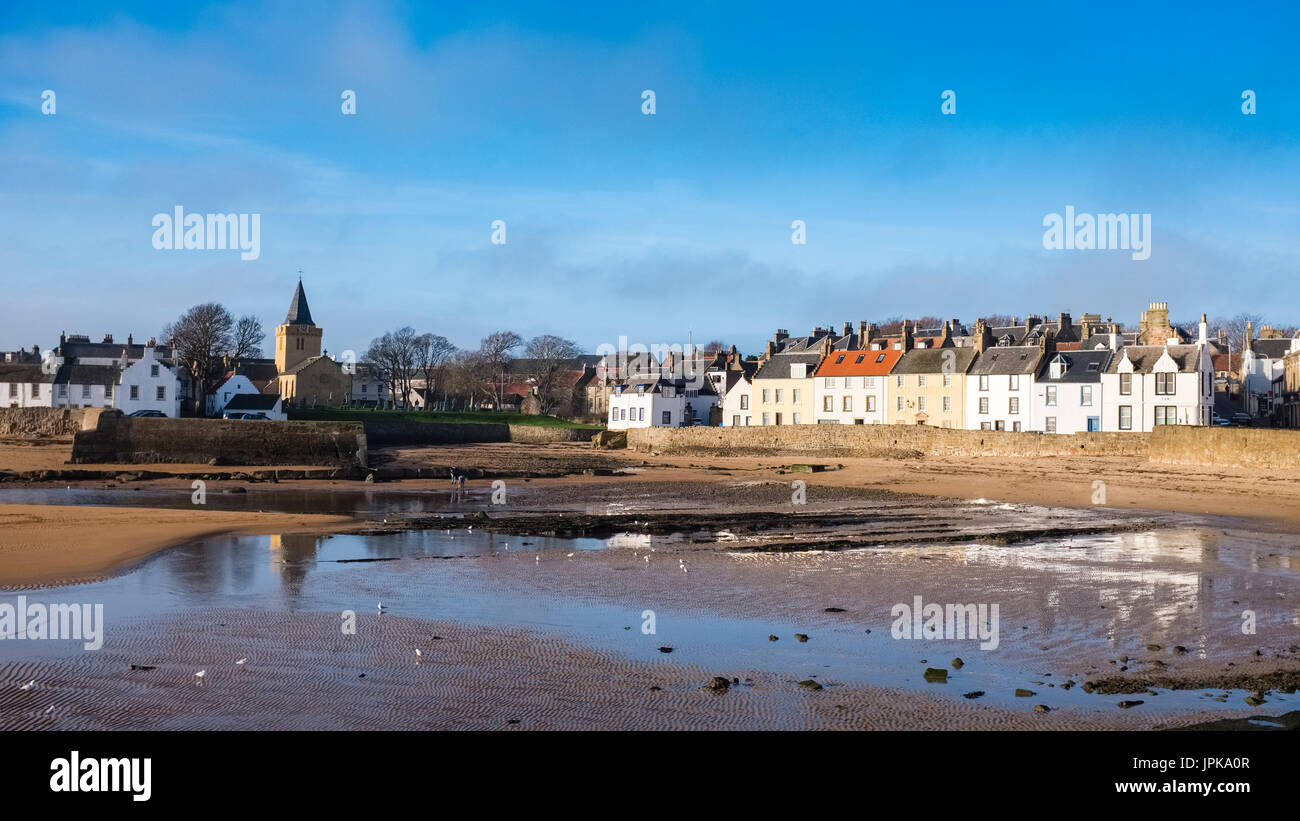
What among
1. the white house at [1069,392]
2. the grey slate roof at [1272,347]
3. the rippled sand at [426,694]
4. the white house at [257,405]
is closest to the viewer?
the rippled sand at [426,694]

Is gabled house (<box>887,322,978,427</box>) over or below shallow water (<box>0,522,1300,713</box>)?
over

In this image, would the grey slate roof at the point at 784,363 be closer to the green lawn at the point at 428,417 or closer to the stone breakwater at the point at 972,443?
the stone breakwater at the point at 972,443

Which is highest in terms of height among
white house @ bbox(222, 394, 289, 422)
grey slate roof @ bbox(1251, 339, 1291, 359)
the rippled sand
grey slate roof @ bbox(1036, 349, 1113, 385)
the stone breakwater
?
grey slate roof @ bbox(1251, 339, 1291, 359)

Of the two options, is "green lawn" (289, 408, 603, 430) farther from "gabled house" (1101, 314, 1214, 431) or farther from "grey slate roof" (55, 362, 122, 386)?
"gabled house" (1101, 314, 1214, 431)

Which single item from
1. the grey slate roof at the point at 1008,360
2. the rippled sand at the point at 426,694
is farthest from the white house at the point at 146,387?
the rippled sand at the point at 426,694

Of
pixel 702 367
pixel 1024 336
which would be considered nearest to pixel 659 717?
pixel 1024 336

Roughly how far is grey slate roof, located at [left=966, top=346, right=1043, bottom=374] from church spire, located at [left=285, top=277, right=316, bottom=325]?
6725cm

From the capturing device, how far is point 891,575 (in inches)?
669

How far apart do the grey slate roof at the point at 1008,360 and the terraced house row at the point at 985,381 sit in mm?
74

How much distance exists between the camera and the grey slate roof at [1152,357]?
47.4m

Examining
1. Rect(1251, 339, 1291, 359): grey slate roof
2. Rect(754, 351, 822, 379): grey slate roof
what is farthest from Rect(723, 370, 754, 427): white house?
Rect(1251, 339, 1291, 359): grey slate roof

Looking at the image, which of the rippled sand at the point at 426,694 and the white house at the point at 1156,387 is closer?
the rippled sand at the point at 426,694

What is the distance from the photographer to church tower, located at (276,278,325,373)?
314 feet
